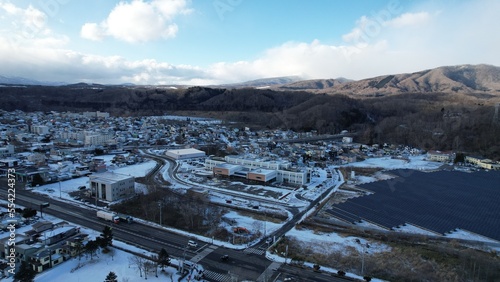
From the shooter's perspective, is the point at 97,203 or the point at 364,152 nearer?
the point at 97,203

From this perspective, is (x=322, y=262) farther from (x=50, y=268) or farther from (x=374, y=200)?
(x=50, y=268)

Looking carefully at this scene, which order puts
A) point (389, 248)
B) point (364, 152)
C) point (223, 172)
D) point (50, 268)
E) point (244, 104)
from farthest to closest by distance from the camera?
point (244, 104), point (364, 152), point (223, 172), point (389, 248), point (50, 268)

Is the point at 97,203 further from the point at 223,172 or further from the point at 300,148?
the point at 300,148

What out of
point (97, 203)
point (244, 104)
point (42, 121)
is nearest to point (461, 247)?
point (97, 203)

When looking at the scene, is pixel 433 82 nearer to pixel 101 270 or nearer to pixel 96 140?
pixel 96 140

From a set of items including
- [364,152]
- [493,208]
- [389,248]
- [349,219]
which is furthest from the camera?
[364,152]
